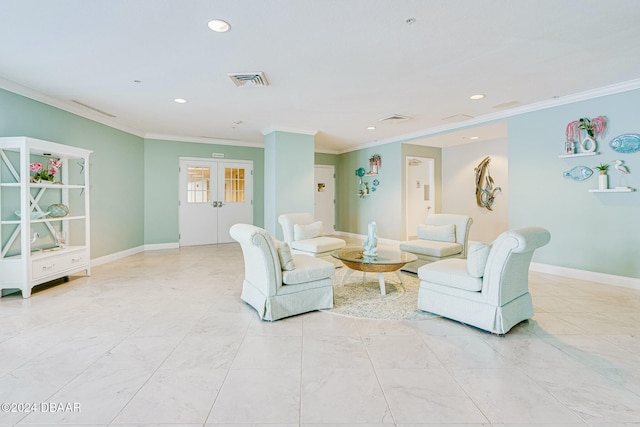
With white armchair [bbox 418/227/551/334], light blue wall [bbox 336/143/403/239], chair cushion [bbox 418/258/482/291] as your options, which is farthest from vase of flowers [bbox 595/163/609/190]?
light blue wall [bbox 336/143/403/239]

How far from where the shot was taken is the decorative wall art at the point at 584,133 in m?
4.05

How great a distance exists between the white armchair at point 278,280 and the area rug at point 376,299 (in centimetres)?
24

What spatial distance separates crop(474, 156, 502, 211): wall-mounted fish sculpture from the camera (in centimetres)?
680

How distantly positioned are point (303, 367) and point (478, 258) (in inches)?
67.4

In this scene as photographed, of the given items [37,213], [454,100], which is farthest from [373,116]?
[37,213]

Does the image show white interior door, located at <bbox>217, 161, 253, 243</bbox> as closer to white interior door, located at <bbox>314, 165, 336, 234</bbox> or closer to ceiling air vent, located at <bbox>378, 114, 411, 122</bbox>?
white interior door, located at <bbox>314, 165, 336, 234</bbox>

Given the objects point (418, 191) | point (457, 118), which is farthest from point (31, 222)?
point (418, 191)

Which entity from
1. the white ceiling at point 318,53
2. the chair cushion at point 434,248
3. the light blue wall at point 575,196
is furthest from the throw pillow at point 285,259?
the light blue wall at point 575,196

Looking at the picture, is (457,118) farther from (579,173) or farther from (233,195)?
(233,195)

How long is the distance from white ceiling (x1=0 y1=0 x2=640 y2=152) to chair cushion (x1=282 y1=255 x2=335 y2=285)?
206 cm

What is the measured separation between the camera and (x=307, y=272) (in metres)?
3.04

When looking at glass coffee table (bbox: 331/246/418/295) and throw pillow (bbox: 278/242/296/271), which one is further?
glass coffee table (bbox: 331/246/418/295)

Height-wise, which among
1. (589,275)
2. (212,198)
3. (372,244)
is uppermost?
(212,198)

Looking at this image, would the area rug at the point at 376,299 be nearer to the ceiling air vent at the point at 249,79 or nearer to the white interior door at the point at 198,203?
the ceiling air vent at the point at 249,79
